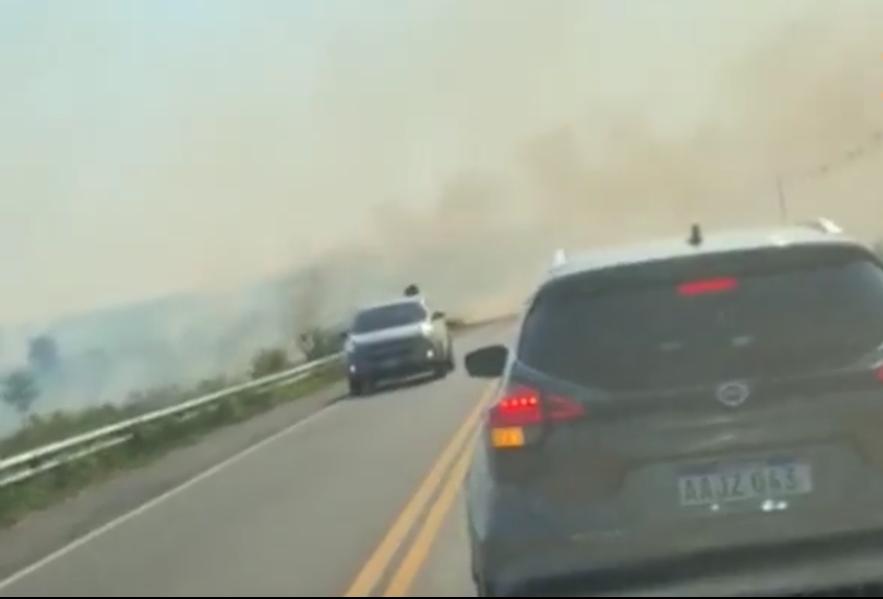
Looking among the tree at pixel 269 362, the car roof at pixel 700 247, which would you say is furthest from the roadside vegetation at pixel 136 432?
the car roof at pixel 700 247

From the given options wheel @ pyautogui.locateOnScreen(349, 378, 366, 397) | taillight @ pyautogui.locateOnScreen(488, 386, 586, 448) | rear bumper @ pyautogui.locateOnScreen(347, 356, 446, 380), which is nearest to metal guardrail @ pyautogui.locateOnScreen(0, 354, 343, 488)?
wheel @ pyautogui.locateOnScreen(349, 378, 366, 397)

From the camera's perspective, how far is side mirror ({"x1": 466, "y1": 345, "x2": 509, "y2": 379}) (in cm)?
1153

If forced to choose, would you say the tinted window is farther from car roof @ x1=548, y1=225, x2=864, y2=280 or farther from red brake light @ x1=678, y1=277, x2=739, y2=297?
red brake light @ x1=678, y1=277, x2=739, y2=297

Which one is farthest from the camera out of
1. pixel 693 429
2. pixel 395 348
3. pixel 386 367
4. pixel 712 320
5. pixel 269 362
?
pixel 269 362

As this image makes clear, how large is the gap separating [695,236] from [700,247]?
1.40ft

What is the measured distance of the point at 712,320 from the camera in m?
8.88

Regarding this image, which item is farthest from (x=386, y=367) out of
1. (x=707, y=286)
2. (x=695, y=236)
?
(x=707, y=286)

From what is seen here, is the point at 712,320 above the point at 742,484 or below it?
above

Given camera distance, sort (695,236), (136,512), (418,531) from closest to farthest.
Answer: (695,236), (418,531), (136,512)

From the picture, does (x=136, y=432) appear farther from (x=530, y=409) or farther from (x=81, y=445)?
(x=530, y=409)

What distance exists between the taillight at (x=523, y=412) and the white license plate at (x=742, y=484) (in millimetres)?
530

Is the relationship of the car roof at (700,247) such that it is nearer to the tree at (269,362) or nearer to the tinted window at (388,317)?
the tinted window at (388,317)

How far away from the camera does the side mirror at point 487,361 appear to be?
37.8 feet

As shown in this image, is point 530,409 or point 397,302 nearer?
point 530,409
